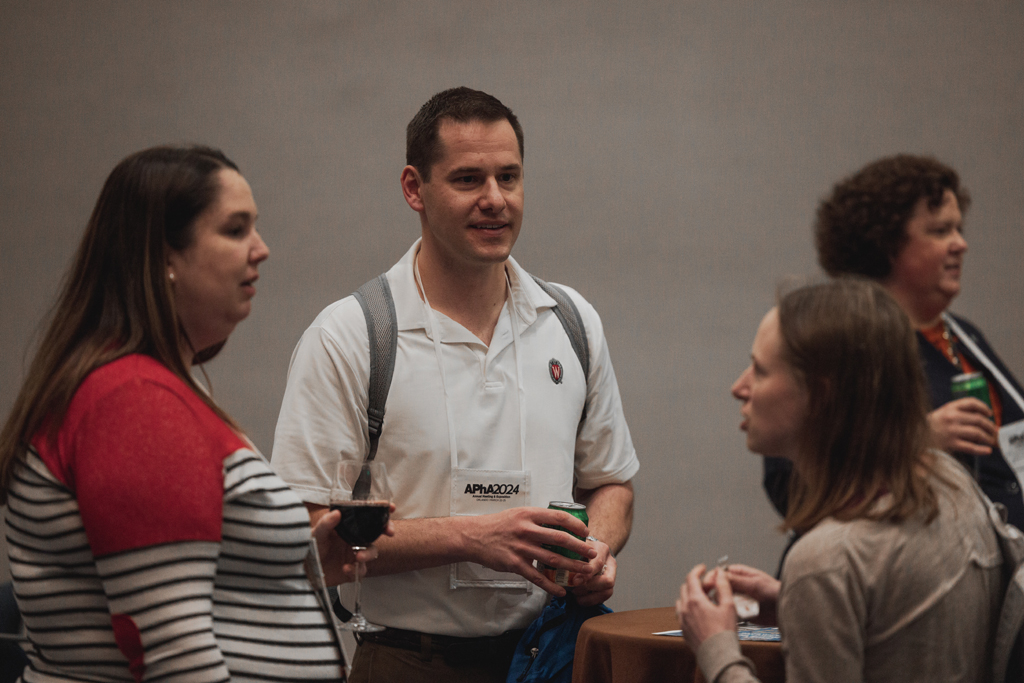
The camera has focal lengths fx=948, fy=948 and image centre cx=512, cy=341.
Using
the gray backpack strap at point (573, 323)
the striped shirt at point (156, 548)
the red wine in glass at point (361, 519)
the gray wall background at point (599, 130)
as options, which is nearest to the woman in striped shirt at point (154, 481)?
the striped shirt at point (156, 548)

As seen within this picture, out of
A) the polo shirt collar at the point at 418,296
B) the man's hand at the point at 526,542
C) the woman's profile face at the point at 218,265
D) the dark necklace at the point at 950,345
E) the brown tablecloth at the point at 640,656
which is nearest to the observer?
the woman's profile face at the point at 218,265

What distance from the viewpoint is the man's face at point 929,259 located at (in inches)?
85.7

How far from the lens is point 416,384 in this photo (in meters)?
2.33

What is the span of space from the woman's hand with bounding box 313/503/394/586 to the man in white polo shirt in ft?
0.76

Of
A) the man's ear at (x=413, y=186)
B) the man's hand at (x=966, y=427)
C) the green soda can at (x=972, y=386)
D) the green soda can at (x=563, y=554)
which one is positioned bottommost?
the green soda can at (x=563, y=554)

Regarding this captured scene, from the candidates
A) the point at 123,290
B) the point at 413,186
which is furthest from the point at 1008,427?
A: the point at 123,290

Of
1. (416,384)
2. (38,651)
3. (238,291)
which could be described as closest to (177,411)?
(238,291)

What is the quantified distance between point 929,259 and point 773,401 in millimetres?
950

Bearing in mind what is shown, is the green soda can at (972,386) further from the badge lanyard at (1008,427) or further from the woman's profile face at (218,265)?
the woman's profile face at (218,265)

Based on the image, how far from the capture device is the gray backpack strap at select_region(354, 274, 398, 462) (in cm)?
229

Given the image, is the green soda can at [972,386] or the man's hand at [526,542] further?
the man's hand at [526,542]

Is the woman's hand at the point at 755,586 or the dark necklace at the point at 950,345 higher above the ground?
the dark necklace at the point at 950,345

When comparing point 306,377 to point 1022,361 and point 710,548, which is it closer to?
point 710,548

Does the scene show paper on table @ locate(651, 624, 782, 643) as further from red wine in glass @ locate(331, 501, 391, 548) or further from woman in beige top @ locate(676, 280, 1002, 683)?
red wine in glass @ locate(331, 501, 391, 548)
